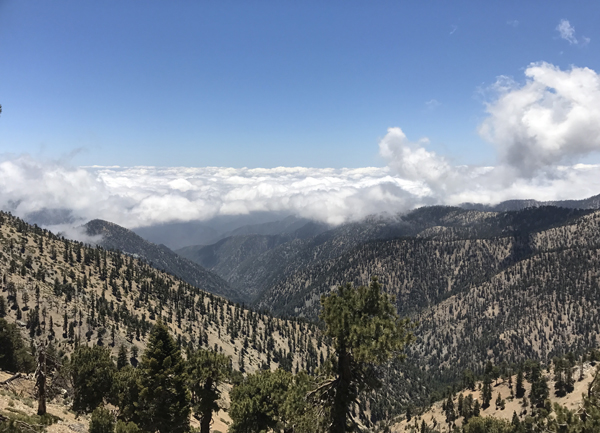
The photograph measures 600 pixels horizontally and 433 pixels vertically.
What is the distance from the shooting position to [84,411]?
54.7m

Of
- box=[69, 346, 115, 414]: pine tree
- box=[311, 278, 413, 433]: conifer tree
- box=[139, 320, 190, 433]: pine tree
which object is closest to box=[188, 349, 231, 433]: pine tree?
box=[139, 320, 190, 433]: pine tree

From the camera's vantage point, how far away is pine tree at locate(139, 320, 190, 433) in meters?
39.1

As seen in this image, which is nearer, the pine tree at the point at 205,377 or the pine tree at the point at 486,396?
the pine tree at the point at 205,377

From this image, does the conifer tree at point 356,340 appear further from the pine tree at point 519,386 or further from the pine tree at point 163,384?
the pine tree at point 519,386

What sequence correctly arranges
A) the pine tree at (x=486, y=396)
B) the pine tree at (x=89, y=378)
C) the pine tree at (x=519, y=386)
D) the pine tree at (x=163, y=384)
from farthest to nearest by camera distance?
the pine tree at (x=486, y=396) < the pine tree at (x=519, y=386) < the pine tree at (x=89, y=378) < the pine tree at (x=163, y=384)

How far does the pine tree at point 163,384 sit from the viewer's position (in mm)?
39062

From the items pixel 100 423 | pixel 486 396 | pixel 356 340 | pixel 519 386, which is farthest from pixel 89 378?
pixel 519 386

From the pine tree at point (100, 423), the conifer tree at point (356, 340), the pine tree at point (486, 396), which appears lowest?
the pine tree at point (486, 396)

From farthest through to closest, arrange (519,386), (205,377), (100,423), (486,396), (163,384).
A: (486,396) < (519,386) < (205,377) < (163,384) < (100,423)

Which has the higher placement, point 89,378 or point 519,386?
point 89,378

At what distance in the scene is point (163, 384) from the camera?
3931 centimetres

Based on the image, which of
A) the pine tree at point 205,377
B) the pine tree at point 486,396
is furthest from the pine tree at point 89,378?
the pine tree at point 486,396

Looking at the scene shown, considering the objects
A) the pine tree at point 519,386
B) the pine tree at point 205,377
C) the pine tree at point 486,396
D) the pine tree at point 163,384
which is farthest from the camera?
the pine tree at point 486,396

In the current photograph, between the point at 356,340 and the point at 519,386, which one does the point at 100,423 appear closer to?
the point at 356,340
